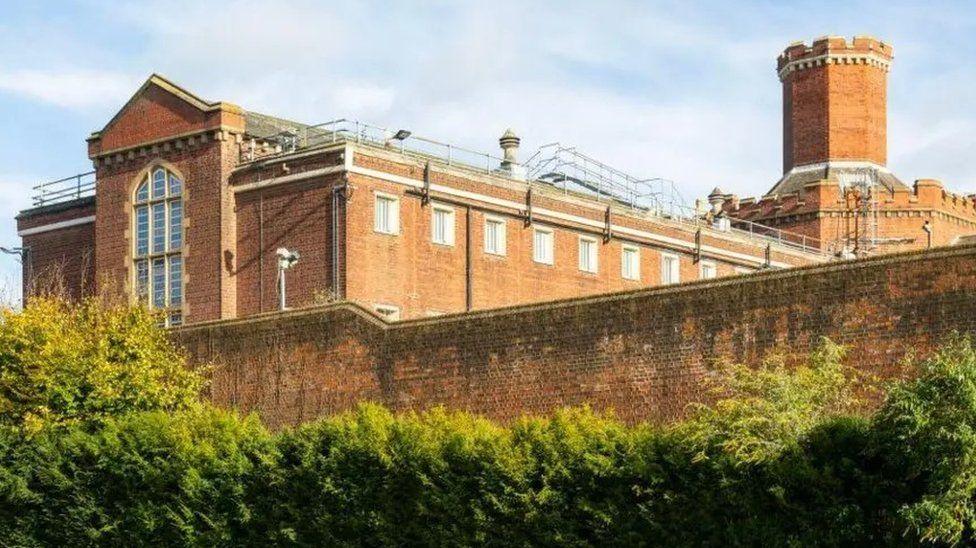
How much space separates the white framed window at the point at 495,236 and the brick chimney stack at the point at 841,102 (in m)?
27.5

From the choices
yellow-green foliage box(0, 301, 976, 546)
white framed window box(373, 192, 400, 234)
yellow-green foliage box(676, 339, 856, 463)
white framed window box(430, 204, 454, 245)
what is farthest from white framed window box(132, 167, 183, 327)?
yellow-green foliage box(676, 339, 856, 463)

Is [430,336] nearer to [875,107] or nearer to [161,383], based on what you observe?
[161,383]

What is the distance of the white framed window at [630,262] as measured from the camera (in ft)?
194

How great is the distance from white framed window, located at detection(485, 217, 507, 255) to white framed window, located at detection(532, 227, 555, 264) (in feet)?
4.83

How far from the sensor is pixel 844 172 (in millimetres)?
76875

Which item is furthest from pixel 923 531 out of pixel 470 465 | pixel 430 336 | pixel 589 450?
pixel 430 336

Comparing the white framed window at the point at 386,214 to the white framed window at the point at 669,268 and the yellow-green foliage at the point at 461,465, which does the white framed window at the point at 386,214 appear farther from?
the white framed window at the point at 669,268

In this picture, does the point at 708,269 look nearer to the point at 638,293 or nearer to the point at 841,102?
the point at 841,102

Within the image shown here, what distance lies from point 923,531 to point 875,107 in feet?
193

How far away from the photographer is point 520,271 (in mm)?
55031

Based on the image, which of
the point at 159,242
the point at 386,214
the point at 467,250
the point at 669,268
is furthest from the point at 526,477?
the point at 669,268

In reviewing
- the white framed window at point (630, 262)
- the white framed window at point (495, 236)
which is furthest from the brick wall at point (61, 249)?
the white framed window at point (630, 262)

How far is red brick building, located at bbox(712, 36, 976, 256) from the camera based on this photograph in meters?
72.4

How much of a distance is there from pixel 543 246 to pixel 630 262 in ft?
15.7
